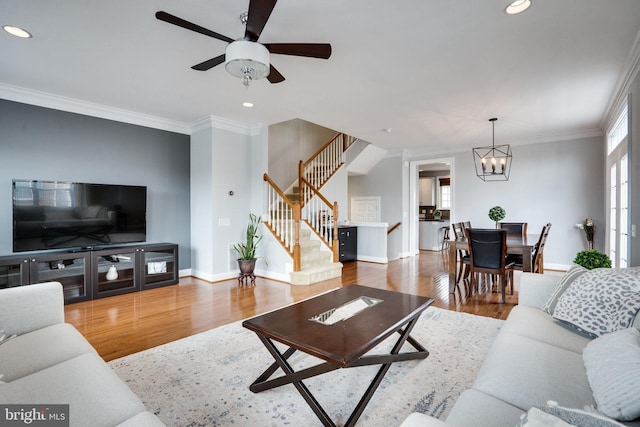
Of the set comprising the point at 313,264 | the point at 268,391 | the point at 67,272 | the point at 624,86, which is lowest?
the point at 268,391

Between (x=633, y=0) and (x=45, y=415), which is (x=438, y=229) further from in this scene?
(x=45, y=415)

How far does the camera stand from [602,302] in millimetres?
1666

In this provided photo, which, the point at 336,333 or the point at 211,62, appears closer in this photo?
the point at 336,333

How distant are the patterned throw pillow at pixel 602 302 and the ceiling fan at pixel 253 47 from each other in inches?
90.7

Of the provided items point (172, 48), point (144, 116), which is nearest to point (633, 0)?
point (172, 48)

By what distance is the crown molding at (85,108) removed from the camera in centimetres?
377

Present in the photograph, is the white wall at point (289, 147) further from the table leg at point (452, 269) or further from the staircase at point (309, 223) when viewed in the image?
the table leg at point (452, 269)

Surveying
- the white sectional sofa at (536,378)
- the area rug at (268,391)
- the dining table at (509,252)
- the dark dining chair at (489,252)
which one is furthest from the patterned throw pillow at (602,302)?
the dining table at (509,252)

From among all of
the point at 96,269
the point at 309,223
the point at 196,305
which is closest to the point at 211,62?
the point at 196,305

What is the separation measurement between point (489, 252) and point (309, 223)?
3.11 metres

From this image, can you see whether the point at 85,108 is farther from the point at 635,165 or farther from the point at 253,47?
the point at 635,165

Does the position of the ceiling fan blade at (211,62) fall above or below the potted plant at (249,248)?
above

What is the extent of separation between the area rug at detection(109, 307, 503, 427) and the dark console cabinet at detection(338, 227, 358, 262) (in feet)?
12.9

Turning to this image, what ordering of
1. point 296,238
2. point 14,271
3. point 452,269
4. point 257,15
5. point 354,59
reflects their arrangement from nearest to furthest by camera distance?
point 257,15, point 354,59, point 14,271, point 452,269, point 296,238
